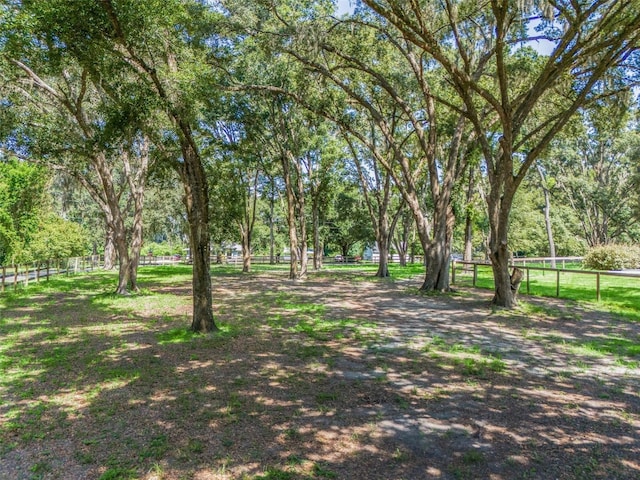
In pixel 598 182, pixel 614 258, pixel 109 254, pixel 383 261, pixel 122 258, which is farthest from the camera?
pixel 109 254

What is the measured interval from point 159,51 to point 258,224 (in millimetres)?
41861

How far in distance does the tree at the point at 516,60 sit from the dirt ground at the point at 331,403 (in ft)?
12.4

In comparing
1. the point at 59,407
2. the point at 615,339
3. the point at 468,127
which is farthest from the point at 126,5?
the point at 468,127

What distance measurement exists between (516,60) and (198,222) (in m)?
10.8

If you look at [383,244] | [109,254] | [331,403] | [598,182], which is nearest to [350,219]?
[383,244]

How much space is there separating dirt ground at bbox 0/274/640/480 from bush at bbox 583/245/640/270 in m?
12.3

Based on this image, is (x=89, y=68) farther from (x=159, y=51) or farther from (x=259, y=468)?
(x=259, y=468)

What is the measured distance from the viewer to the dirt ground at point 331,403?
2990 mm

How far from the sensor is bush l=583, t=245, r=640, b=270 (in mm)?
17812

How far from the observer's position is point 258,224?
48.8m

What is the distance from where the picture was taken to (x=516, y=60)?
479 inches

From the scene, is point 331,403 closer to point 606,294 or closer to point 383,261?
point 606,294

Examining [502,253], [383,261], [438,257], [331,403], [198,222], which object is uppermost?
[198,222]

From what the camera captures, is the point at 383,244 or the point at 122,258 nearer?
the point at 122,258
